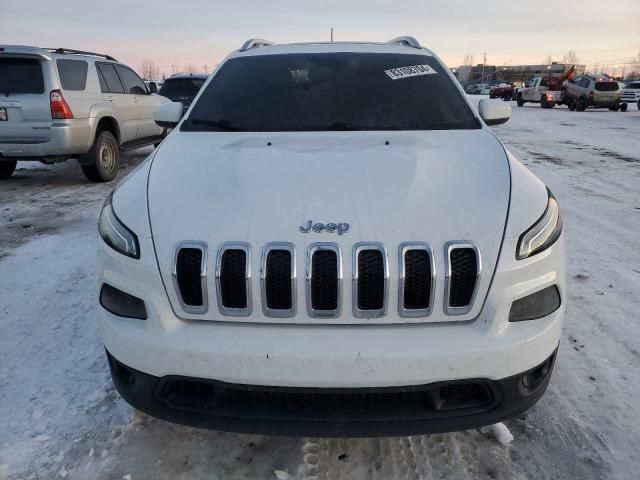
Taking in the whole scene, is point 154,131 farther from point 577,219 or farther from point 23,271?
point 577,219

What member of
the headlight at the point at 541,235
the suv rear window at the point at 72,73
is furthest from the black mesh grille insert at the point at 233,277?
the suv rear window at the point at 72,73

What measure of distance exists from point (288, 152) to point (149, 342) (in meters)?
1.12

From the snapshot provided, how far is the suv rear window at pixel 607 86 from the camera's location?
23.5 metres

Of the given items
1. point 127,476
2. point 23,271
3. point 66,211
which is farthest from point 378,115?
point 66,211

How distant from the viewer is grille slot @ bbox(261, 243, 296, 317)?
5.75ft

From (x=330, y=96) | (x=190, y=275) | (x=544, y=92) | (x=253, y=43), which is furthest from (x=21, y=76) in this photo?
(x=544, y=92)

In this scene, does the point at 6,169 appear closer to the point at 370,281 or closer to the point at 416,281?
the point at 370,281

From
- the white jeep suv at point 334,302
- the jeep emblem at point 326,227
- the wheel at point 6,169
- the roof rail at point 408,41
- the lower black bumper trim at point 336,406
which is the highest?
the roof rail at point 408,41

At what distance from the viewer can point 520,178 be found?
7.29ft

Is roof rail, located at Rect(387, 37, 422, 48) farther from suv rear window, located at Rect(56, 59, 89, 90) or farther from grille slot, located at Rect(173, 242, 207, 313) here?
suv rear window, located at Rect(56, 59, 89, 90)

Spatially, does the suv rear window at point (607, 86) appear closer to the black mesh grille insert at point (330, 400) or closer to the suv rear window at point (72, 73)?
the suv rear window at point (72, 73)

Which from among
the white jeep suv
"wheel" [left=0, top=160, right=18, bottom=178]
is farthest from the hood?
"wheel" [left=0, top=160, right=18, bottom=178]

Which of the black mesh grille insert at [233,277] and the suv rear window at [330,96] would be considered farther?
the suv rear window at [330,96]

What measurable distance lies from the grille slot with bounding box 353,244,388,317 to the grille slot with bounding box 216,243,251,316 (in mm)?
387
